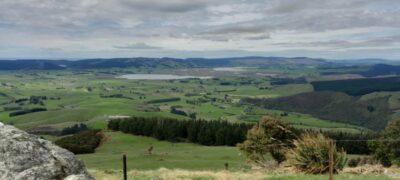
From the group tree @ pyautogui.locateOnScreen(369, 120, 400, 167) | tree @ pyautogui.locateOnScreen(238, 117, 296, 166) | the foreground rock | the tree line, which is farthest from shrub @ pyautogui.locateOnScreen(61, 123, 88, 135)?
the foreground rock

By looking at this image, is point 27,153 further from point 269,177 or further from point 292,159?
point 292,159

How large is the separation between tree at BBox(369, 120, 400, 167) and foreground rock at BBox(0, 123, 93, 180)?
53.2 m

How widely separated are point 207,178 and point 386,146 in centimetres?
4763

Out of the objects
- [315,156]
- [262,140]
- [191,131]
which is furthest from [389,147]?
[191,131]

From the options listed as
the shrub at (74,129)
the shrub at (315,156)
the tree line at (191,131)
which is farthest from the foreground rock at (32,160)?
the shrub at (74,129)

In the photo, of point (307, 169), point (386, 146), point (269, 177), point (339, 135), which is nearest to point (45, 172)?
point (269, 177)

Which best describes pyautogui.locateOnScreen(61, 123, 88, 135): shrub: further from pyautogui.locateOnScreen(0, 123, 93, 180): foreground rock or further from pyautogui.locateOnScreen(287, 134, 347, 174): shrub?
pyautogui.locateOnScreen(0, 123, 93, 180): foreground rock

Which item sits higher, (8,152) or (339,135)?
(8,152)

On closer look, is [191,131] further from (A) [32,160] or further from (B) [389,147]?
(A) [32,160]

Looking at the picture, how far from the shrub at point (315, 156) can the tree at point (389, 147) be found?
123ft

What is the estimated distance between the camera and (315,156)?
24.9 meters

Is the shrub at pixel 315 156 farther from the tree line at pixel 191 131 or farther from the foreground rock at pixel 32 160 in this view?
the tree line at pixel 191 131

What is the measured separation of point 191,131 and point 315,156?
318ft

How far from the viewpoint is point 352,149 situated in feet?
344
